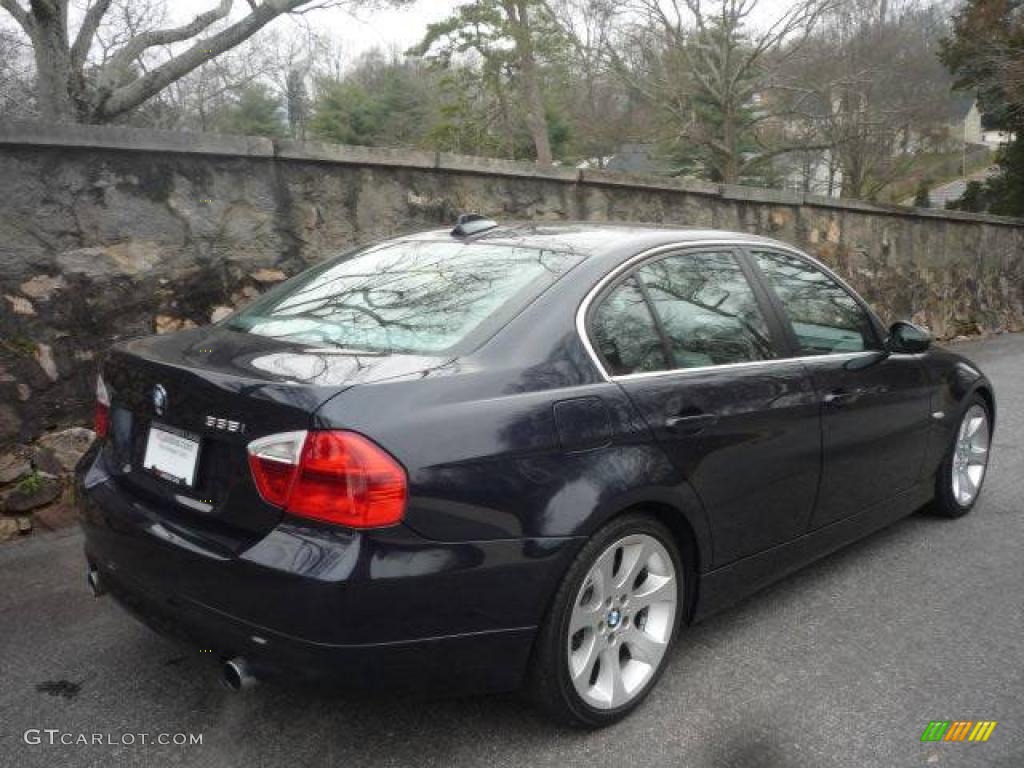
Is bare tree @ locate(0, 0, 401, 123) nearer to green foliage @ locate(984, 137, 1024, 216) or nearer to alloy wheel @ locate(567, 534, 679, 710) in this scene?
alloy wheel @ locate(567, 534, 679, 710)

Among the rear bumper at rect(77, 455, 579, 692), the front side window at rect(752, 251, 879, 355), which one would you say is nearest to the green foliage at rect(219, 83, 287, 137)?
the front side window at rect(752, 251, 879, 355)

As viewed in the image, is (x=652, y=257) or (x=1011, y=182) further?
(x=1011, y=182)

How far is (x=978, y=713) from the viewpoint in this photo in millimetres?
2697

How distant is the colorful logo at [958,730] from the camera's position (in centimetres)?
257

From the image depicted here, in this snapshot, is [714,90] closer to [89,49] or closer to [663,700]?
[89,49]

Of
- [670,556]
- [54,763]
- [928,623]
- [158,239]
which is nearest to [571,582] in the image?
[670,556]

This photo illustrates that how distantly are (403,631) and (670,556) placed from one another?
967 mm

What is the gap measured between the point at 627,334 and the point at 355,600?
1.20 metres

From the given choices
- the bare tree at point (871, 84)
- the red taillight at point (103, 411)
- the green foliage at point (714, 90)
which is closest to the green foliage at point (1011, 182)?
the bare tree at point (871, 84)

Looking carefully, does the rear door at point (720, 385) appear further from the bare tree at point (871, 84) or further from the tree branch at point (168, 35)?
the bare tree at point (871, 84)

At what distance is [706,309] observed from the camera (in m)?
3.09

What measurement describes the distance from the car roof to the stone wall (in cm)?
219

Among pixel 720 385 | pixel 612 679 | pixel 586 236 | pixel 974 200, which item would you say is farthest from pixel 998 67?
pixel 612 679

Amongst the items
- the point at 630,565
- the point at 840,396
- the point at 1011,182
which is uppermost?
the point at 1011,182
